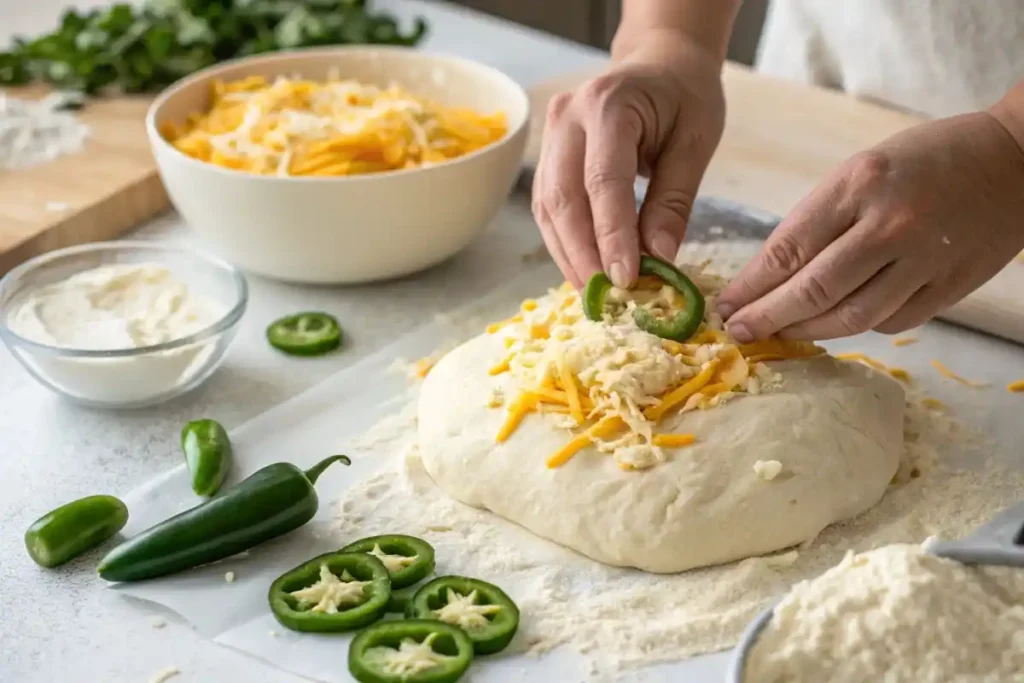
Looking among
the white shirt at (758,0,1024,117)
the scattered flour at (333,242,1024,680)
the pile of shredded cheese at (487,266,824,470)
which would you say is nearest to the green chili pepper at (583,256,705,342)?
the pile of shredded cheese at (487,266,824,470)

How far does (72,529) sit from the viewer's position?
1.76 meters

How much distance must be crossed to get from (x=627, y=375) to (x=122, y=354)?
85 cm

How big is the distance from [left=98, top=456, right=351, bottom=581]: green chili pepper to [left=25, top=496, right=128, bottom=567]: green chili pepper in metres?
0.07

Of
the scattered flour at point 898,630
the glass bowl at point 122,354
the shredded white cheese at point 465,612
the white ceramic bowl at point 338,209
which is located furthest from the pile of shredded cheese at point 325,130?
the scattered flour at point 898,630

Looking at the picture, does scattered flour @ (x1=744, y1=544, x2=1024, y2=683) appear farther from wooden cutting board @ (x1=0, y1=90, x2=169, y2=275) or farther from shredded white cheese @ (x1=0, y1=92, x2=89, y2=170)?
shredded white cheese @ (x1=0, y1=92, x2=89, y2=170)

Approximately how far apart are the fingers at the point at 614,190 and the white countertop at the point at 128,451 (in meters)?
0.60

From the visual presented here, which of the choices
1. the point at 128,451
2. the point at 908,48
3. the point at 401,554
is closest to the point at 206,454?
the point at 128,451

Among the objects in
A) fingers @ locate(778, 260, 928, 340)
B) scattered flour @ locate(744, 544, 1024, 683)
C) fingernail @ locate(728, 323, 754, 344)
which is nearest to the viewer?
scattered flour @ locate(744, 544, 1024, 683)

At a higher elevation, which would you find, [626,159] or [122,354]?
[626,159]

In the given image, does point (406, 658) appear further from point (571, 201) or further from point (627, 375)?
point (571, 201)

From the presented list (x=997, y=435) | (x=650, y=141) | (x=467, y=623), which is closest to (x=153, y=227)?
(x=650, y=141)

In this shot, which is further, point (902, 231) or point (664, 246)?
point (664, 246)

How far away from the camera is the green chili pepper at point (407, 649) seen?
1.51 m

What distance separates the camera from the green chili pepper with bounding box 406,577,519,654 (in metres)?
1.58
